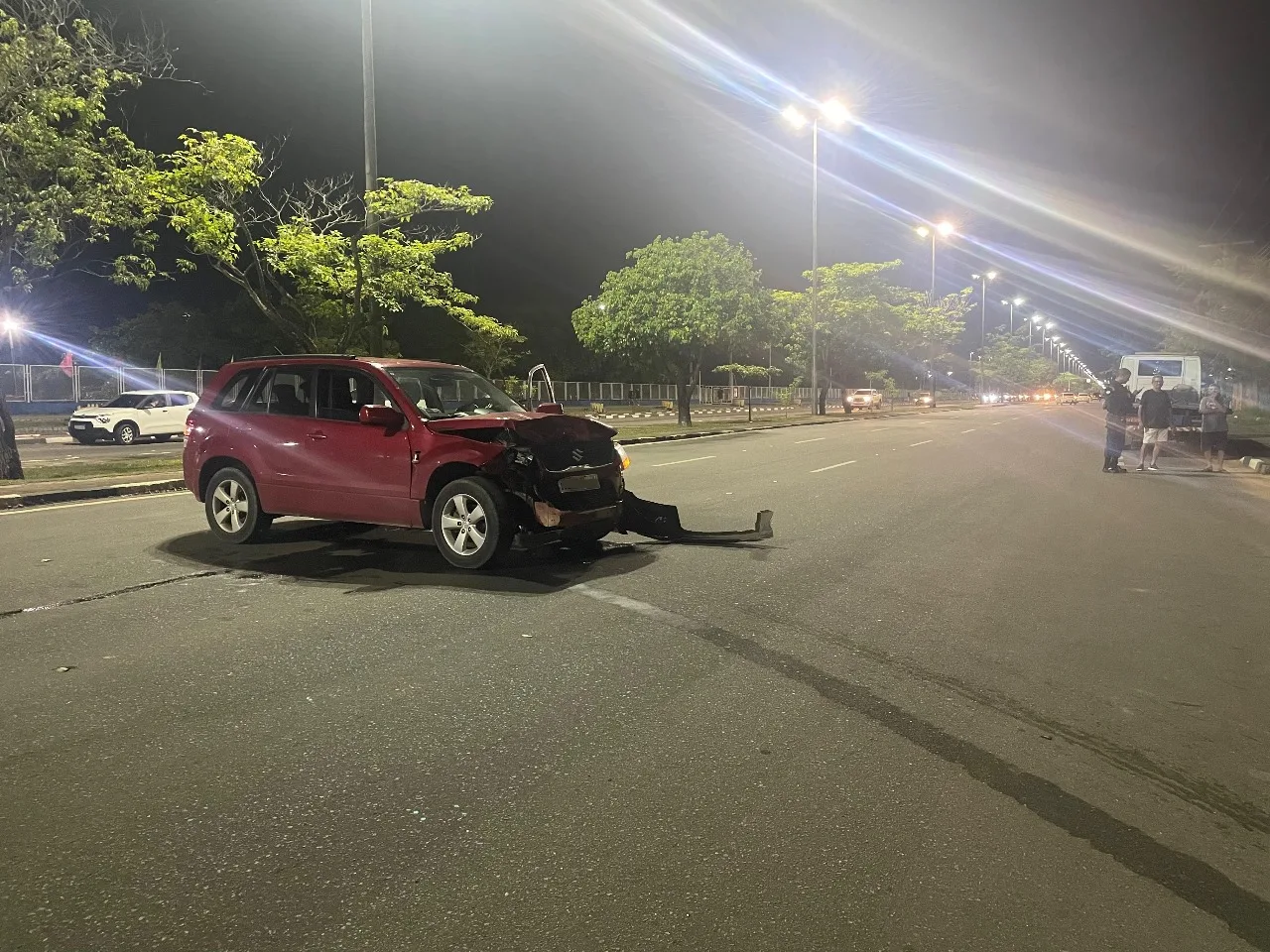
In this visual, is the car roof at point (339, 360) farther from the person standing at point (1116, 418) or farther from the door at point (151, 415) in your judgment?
the door at point (151, 415)

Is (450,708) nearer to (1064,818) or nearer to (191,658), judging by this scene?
(191,658)

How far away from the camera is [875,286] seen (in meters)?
51.4

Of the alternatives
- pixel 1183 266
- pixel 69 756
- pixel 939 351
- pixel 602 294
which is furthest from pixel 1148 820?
pixel 939 351

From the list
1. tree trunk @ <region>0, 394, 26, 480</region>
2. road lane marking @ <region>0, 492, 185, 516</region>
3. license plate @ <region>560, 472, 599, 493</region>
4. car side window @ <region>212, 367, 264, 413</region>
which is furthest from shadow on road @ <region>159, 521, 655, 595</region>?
tree trunk @ <region>0, 394, 26, 480</region>

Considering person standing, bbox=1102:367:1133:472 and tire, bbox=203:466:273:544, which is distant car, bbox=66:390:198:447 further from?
person standing, bbox=1102:367:1133:472

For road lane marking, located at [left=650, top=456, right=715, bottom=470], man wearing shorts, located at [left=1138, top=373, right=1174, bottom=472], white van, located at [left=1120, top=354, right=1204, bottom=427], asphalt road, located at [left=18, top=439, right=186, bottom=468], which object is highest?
white van, located at [left=1120, top=354, right=1204, bottom=427]

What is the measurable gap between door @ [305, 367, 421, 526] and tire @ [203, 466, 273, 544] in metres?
0.86

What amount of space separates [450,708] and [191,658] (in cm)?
183

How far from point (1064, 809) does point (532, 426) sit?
509 cm

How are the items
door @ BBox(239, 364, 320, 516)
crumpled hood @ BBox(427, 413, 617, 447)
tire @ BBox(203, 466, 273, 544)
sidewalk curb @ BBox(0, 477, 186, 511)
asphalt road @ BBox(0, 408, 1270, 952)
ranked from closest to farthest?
asphalt road @ BBox(0, 408, 1270, 952)
crumpled hood @ BBox(427, 413, 617, 447)
door @ BBox(239, 364, 320, 516)
tire @ BBox(203, 466, 273, 544)
sidewalk curb @ BBox(0, 477, 186, 511)

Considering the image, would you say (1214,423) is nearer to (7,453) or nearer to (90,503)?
(90,503)

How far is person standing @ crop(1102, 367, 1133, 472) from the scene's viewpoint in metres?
17.6

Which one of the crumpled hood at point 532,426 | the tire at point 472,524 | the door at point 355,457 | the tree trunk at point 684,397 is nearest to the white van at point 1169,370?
the tree trunk at point 684,397

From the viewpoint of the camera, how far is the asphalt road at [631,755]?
111 inches
